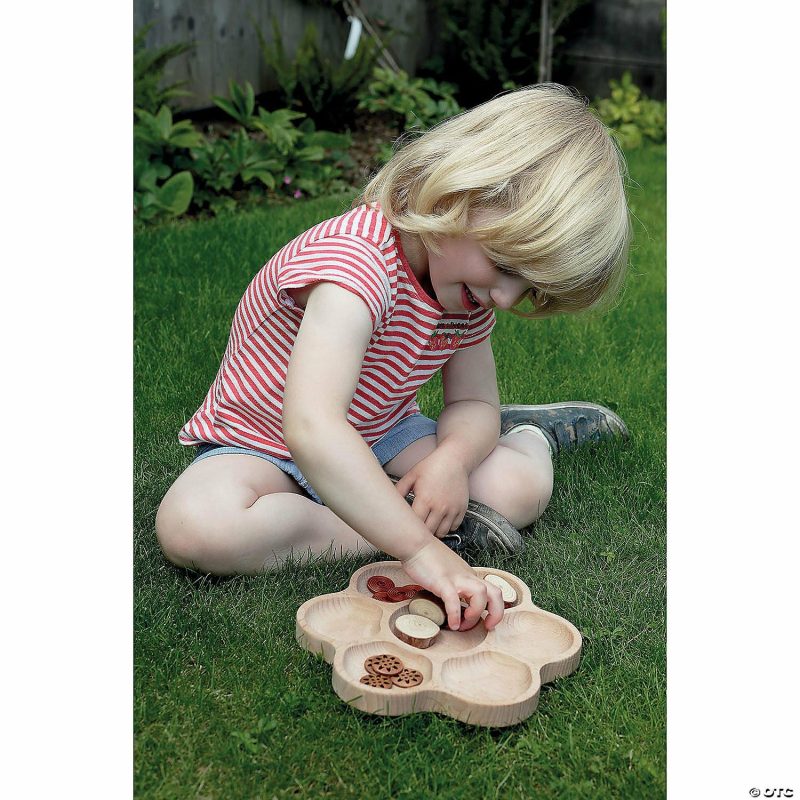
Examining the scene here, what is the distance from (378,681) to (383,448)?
0.53m

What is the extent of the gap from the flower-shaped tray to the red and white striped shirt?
0.99 ft

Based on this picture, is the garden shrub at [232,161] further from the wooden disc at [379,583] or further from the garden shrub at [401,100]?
the wooden disc at [379,583]

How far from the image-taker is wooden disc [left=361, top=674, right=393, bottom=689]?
111cm

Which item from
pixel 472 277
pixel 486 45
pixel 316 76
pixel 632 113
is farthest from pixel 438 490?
pixel 632 113

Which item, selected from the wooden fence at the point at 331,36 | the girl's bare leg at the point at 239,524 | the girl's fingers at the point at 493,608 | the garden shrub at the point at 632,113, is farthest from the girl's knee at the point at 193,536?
the garden shrub at the point at 632,113

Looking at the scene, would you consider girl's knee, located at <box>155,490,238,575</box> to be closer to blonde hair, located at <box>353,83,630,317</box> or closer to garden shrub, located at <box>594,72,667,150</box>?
blonde hair, located at <box>353,83,630,317</box>

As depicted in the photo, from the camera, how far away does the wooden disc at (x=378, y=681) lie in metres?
1.11

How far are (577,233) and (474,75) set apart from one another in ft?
12.0

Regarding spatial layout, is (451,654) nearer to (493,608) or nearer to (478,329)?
(493,608)

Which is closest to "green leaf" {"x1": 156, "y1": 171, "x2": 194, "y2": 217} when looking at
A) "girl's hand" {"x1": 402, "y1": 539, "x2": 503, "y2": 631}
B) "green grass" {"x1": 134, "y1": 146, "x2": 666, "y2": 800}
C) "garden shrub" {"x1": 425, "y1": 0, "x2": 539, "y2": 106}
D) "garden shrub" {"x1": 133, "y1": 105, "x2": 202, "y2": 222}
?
"garden shrub" {"x1": 133, "y1": 105, "x2": 202, "y2": 222}

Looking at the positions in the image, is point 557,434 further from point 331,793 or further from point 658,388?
point 331,793

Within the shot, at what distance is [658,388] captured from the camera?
2.12 m

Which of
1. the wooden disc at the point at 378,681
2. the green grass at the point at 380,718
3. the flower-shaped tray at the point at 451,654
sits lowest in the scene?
the green grass at the point at 380,718

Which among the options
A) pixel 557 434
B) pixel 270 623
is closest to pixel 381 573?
pixel 270 623
